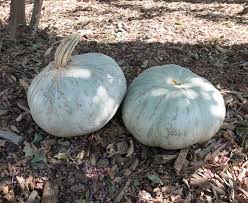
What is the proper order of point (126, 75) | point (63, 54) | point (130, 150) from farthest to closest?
1. point (126, 75)
2. point (130, 150)
3. point (63, 54)

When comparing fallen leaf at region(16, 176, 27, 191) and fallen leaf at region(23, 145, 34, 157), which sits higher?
fallen leaf at region(23, 145, 34, 157)

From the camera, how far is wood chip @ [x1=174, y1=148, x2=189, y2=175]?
3484mm

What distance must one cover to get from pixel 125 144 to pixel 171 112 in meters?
0.50

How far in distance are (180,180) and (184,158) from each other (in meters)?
0.18

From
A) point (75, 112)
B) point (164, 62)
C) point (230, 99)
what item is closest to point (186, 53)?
point (164, 62)

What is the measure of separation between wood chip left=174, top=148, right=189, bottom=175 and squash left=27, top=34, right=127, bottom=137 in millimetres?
614

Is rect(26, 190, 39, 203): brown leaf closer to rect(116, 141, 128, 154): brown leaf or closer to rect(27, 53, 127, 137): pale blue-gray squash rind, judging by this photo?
rect(27, 53, 127, 137): pale blue-gray squash rind

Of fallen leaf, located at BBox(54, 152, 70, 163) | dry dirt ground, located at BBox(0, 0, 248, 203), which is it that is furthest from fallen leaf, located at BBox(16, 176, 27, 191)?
fallen leaf, located at BBox(54, 152, 70, 163)

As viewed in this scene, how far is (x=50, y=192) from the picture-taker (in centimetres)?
325

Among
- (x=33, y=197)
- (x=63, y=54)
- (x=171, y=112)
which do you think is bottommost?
(x=33, y=197)

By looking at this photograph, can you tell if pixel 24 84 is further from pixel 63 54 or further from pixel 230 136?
pixel 230 136

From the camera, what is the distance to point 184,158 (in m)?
3.54

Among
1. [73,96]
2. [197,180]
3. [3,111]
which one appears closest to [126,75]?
[73,96]

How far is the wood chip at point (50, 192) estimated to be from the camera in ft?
10.5
